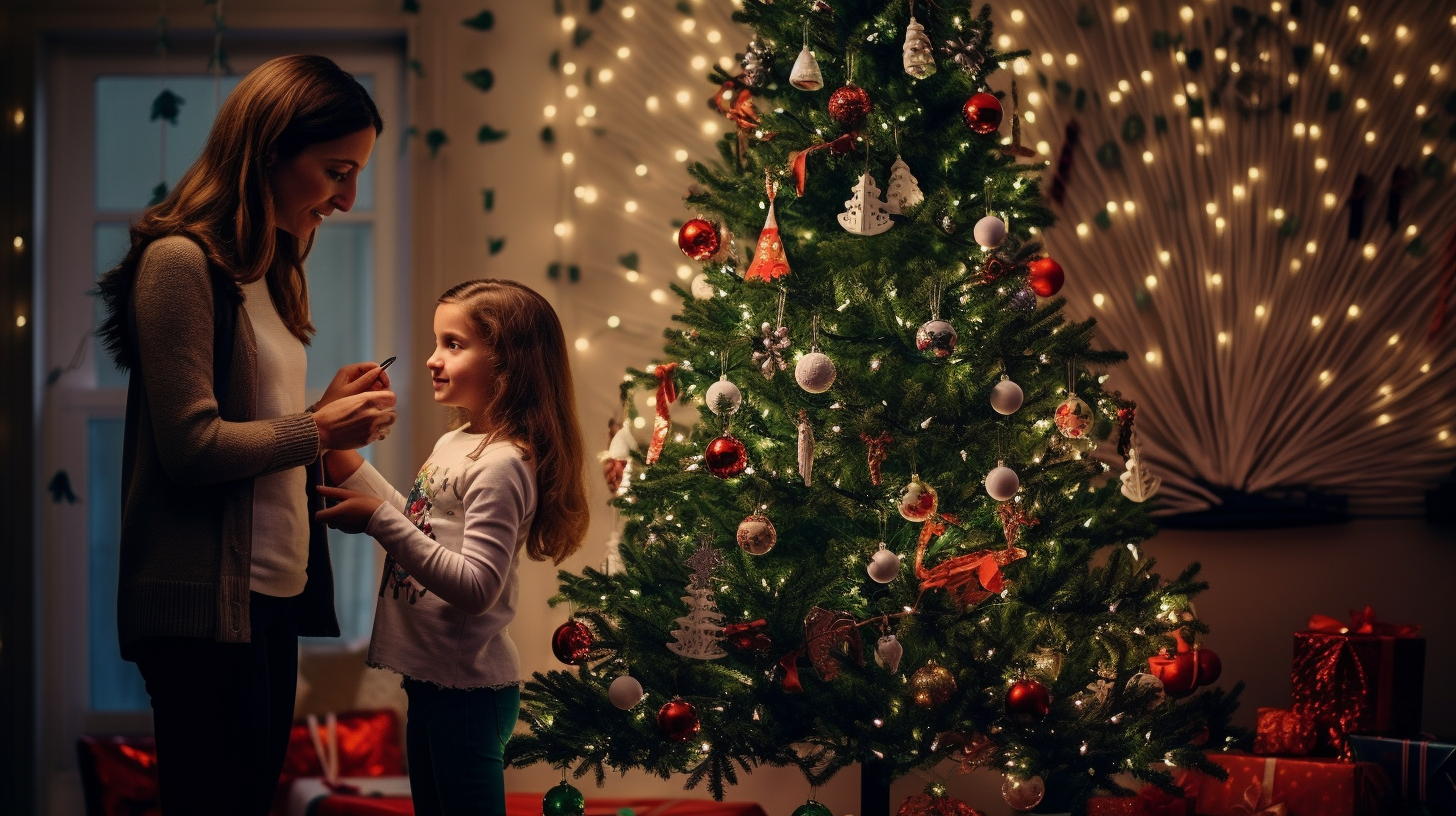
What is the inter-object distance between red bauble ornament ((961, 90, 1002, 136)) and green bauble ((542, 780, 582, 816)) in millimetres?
1315

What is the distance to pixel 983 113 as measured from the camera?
6.40ft

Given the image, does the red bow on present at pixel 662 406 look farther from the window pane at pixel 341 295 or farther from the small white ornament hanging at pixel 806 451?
the window pane at pixel 341 295

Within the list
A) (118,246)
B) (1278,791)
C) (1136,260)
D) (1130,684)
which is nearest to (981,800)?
(1278,791)

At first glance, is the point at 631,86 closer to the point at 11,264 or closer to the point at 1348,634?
the point at 11,264

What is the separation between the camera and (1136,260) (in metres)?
2.94

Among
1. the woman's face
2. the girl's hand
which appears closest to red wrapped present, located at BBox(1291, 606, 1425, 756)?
the girl's hand

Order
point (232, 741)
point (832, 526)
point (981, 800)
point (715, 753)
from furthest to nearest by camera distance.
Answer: point (981, 800)
point (832, 526)
point (715, 753)
point (232, 741)

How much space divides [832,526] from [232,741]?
1.08 meters

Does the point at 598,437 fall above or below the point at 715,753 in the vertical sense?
above

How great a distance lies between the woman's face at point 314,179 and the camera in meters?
1.29

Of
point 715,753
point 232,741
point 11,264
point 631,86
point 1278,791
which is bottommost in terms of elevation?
point 1278,791

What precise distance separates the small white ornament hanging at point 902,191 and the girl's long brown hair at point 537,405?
673 millimetres

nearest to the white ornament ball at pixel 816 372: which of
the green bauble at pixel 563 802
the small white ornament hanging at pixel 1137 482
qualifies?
the small white ornament hanging at pixel 1137 482

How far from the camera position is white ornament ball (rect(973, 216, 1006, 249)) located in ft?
6.25
